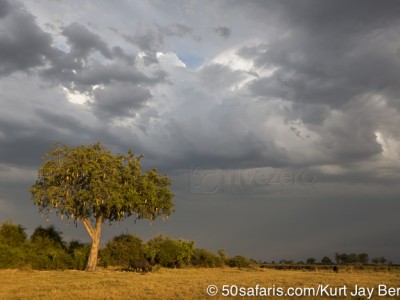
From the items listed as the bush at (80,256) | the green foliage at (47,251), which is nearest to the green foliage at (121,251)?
the bush at (80,256)

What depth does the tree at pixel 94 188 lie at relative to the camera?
40.8m

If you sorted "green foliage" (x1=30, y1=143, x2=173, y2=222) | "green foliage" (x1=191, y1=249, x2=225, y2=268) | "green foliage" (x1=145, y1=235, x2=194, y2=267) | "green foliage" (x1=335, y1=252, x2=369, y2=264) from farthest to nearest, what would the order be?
"green foliage" (x1=335, y1=252, x2=369, y2=264)
"green foliage" (x1=191, y1=249, x2=225, y2=268)
"green foliage" (x1=145, y1=235, x2=194, y2=267)
"green foliage" (x1=30, y1=143, x2=173, y2=222)

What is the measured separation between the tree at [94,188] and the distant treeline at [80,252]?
4392 millimetres

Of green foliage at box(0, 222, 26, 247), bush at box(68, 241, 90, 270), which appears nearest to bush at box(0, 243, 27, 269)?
green foliage at box(0, 222, 26, 247)

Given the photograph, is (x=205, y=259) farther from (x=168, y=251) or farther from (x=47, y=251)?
(x=47, y=251)

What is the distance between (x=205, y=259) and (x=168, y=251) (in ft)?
24.2

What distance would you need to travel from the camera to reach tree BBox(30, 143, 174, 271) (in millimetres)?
40844

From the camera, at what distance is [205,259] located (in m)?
56.5

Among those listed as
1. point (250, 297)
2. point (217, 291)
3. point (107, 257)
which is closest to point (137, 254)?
point (107, 257)

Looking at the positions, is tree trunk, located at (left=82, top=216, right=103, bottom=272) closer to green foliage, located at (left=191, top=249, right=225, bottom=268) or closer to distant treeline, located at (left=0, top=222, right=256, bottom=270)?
distant treeline, located at (left=0, top=222, right=256, bottom=270)

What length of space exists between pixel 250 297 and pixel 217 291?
3.08 metres

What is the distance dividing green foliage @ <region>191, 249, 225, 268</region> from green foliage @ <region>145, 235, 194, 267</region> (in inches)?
103

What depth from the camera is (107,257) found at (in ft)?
157

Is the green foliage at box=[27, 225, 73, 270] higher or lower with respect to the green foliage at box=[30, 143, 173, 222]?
lower
